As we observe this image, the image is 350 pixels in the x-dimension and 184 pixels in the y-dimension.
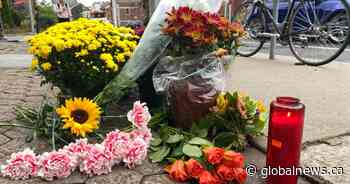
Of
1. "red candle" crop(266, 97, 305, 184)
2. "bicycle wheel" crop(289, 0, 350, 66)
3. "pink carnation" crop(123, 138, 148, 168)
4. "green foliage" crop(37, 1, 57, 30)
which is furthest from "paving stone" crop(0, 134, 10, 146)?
"green foliage" crop(37, 1, 57, 30)

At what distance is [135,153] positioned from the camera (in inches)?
62.4

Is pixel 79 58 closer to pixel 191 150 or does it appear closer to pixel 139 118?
pixel 139 118

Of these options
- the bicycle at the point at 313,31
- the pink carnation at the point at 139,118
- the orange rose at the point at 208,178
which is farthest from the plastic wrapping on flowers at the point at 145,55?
the bicycle at the point at 313,31

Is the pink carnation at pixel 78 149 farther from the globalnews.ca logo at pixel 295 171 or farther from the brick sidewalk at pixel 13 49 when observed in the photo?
the brick sidewalk at pixel 13 49

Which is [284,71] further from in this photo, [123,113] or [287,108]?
[287,108]

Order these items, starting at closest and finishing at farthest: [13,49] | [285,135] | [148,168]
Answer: [285,135]
[148,168]
[13,49]

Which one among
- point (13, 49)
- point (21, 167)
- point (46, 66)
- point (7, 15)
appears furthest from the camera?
point (7, 15)

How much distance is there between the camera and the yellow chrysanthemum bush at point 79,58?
1.93 m

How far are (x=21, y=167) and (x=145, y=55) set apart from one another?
2.94 feet

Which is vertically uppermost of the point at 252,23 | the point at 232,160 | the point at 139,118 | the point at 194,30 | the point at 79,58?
the point at 252,23

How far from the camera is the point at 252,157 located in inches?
68.4

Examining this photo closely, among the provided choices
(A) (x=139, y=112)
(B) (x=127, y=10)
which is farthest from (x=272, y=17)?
(B) (x=127, y=10)

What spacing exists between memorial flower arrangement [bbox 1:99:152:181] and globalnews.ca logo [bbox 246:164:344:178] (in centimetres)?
51

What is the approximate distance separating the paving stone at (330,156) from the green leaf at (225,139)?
0.34 m
